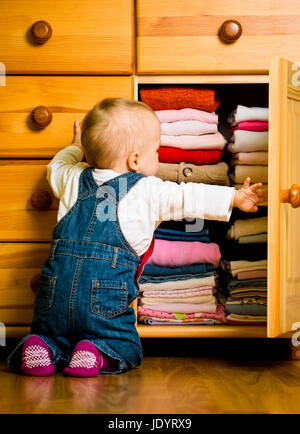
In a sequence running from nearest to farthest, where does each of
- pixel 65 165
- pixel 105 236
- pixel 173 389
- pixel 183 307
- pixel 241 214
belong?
pixel 173 389, pixel 105 236, pixel 65 165, pixel 183 307, pixel 241 214

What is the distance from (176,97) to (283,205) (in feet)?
1.44

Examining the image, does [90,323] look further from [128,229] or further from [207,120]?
[207,120]

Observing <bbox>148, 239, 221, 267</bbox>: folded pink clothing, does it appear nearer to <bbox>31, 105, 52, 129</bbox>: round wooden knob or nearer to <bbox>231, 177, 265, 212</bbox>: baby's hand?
<bbox>231, 177, 265, 212</bbox>: baby's hand

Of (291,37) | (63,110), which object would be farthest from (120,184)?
(291,37)

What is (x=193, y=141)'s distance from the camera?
1.37 metres

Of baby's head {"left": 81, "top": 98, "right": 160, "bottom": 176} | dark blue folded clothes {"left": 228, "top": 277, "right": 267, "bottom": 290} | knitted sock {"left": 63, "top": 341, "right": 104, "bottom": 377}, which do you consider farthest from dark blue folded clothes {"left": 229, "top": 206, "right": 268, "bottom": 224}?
knitted sock {"left": 63, "top": 341, "right": 104, "bottom": 377}

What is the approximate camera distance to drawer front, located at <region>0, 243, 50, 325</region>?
1313 mm

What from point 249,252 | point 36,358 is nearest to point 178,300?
point 249,252

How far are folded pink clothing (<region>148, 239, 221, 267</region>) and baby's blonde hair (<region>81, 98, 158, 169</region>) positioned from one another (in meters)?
0.31

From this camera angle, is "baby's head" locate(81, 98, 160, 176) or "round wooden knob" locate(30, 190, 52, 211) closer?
"baby's head" locate(81, 98, 160, 176)

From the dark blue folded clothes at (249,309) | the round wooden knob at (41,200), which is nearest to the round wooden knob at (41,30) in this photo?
the round wooden knob at (41,200)

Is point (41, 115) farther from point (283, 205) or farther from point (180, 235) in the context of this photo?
point (283, 205)

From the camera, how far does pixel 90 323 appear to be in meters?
1.08
